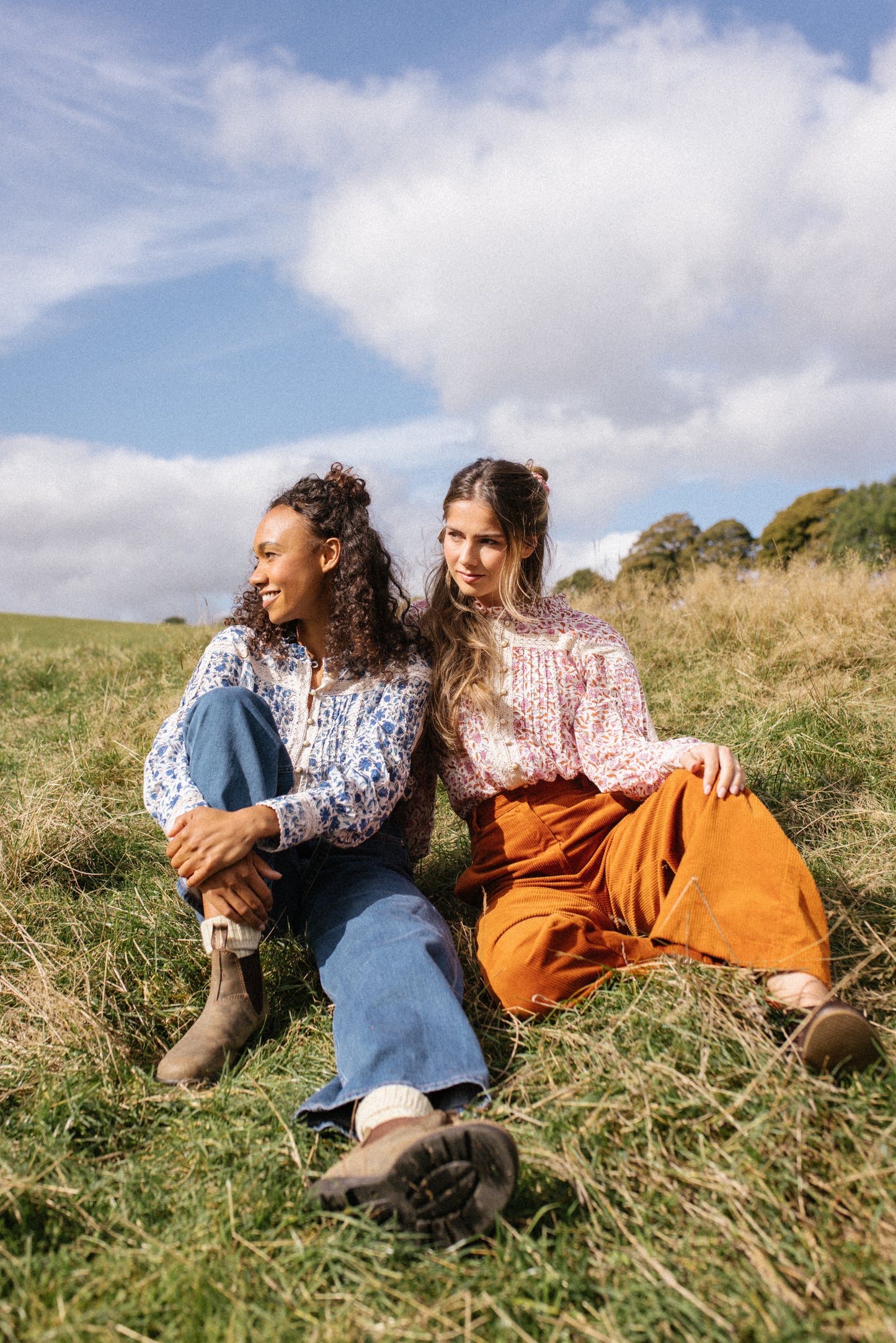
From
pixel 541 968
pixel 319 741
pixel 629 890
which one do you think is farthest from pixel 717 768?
pixel 319 741

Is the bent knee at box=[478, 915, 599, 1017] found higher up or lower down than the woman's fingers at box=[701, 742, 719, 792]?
lower down

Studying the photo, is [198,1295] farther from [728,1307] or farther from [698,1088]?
[698,1088]

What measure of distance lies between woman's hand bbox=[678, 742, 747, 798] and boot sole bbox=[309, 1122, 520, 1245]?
3.95 feet

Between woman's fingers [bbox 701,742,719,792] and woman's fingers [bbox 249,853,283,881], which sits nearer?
woman's fingers [bbox 249,853,283,881]

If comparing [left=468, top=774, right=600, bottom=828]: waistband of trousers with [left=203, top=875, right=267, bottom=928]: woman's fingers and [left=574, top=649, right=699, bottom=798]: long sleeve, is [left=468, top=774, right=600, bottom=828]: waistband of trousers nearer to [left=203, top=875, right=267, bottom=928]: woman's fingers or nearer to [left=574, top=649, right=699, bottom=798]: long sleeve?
[left=574, top=649, right=699, bottom=798]: long sleeve

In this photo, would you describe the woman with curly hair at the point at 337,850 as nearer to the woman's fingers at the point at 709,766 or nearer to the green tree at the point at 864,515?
the woman's fingers at the point at 709,766

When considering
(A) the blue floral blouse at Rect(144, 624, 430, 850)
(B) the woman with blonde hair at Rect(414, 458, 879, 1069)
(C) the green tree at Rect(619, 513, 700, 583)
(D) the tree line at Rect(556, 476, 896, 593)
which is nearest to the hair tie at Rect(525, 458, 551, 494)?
(B) the woman with blonde hair at Rect(414, 458, 879, 1069)

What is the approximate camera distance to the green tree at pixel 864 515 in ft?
117

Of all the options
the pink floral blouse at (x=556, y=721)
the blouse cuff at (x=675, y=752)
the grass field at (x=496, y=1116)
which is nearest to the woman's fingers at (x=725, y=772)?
the blouse cuff at (x=675, y=752)

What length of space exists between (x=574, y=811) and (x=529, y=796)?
16cm

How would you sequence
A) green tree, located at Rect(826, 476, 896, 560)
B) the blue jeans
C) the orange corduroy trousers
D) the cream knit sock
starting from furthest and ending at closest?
green tree, located at Rect(826, 476, 896, 560) → the orange corduroy trousers → the blue jeans → the cream knit sock

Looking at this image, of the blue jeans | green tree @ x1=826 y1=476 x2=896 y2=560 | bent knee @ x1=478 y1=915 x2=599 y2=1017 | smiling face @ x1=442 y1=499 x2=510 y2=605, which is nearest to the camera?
the blue jeans

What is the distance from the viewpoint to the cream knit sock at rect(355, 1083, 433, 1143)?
2.00 m

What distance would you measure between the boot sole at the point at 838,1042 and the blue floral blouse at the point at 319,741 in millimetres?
1279
